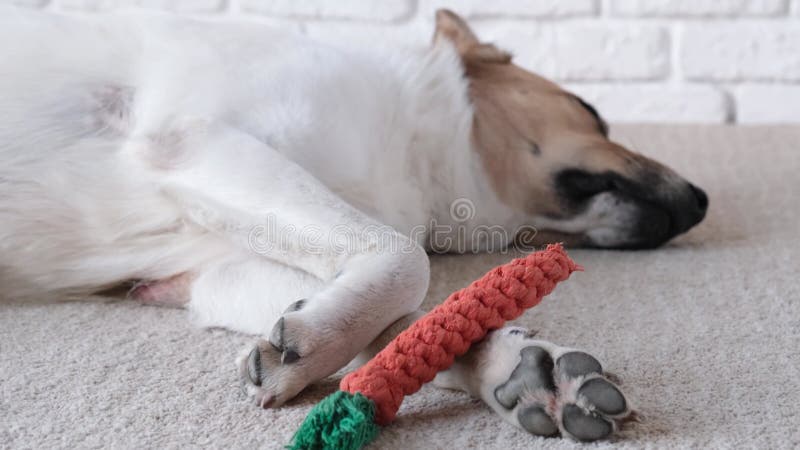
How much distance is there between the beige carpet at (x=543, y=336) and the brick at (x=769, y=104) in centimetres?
147

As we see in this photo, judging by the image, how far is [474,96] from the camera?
6.22 feet

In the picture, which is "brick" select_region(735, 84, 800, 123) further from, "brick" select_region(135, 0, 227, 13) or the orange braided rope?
the orange braided rope

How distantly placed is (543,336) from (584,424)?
39 centimetres

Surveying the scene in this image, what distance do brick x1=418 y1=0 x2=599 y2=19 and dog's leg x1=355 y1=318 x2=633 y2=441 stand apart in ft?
7.50

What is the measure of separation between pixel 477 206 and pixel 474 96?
9.3 inches

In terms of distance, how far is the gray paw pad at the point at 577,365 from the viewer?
97cm

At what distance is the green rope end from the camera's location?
0.94m

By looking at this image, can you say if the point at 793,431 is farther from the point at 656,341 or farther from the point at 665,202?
the point at 665,202

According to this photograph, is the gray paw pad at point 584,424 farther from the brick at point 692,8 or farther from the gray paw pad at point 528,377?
the brick at point 692,8

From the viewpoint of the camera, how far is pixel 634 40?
318cm

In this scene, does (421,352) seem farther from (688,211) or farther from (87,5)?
(87,5)

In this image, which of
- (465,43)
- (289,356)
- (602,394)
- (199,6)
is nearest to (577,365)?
(602,394)

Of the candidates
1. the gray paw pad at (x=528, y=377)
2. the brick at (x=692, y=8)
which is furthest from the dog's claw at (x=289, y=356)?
the brick at (x=692, y=8)

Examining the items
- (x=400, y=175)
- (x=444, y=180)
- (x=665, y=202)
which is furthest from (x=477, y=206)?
(x=665, y=202)
